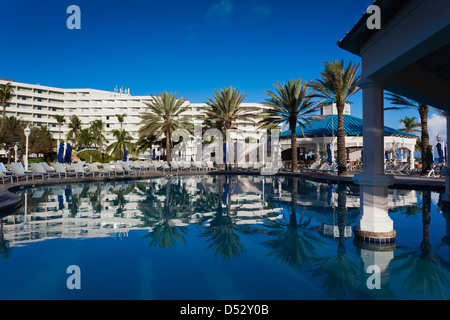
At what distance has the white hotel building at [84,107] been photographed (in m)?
66.9

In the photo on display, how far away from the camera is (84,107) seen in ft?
233

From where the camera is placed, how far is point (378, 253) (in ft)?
15.3

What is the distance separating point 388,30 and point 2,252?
732 cm

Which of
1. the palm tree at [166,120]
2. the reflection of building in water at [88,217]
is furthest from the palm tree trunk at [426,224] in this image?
the palm tree at [166,120]

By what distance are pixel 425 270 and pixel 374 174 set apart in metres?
1.75

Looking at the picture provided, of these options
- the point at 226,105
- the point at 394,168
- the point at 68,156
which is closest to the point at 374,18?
the point at 394,168

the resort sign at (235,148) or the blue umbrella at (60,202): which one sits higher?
the resort sign at (235,148)

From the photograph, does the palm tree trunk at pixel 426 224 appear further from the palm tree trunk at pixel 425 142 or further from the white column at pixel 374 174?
the palm tree trunk at pixel 425 142

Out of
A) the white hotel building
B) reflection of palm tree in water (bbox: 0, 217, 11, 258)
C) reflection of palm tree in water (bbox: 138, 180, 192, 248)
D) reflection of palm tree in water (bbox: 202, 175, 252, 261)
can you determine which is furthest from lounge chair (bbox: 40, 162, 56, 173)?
the white hotel building

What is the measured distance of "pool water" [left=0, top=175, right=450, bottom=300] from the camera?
340cm

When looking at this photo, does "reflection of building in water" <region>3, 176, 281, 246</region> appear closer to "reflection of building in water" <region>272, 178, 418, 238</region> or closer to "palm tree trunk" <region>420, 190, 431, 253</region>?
"reflection of building in water" <region>272, 178, 418, 238</region>

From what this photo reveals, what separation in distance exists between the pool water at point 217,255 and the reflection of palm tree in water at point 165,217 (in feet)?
0.10
